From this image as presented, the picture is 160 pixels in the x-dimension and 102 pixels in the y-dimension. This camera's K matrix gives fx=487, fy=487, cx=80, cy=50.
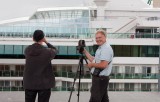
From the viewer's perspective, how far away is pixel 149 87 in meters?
37.7

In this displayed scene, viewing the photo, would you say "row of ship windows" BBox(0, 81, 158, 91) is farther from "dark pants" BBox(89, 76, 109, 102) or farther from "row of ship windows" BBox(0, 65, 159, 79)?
"dark pants" BBox(89, 76, 109, 102)

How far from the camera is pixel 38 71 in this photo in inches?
269

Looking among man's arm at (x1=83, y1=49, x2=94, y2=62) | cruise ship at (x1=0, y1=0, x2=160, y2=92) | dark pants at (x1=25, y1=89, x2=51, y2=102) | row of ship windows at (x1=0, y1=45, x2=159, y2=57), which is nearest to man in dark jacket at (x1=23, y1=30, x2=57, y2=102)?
dark pants at (x1=25, y1=89, x2=51, y2=102)

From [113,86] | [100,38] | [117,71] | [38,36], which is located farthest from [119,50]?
[38,36]

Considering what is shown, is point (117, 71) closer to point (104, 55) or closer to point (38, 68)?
point (104, 55)

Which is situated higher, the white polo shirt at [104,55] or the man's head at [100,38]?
the man's head at [100,38]

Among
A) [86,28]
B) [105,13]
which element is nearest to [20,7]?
[105,13]

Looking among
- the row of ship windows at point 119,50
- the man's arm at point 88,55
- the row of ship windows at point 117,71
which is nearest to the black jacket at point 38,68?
the man's arm at point 88,55

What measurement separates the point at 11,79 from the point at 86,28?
8.13 m

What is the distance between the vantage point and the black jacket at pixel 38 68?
6.82 m

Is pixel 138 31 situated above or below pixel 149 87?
above

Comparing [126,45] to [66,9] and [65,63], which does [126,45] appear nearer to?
[65,63]

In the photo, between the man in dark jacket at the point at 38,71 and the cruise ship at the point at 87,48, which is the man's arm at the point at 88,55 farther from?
the cruise ship at the point at 87,48

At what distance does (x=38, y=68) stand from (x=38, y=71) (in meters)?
0.04
